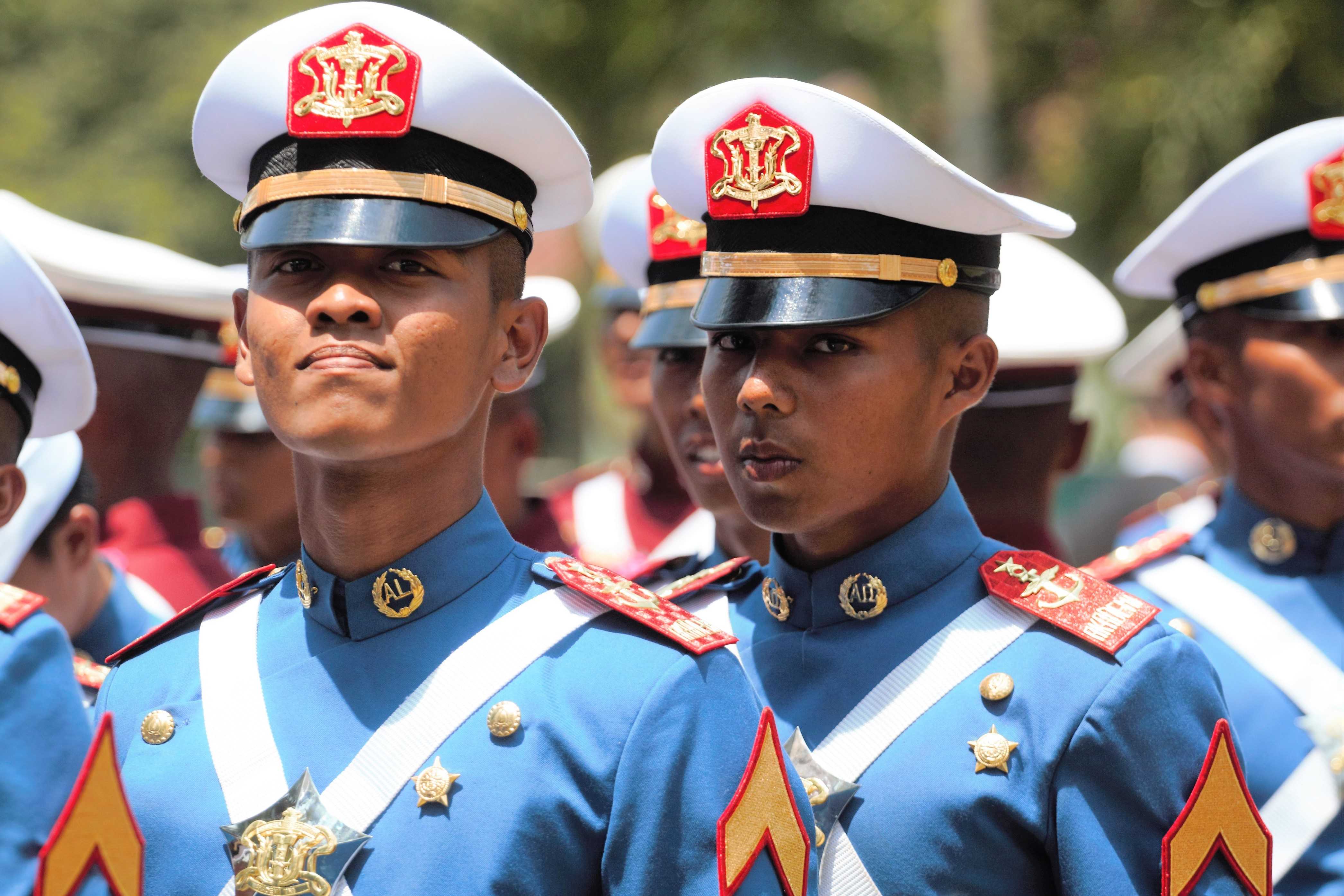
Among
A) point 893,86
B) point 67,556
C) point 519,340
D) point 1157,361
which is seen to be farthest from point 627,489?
point 893,86

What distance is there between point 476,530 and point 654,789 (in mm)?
595

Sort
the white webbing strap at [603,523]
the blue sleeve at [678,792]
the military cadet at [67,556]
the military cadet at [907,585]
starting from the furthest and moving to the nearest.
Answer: the white webbing strap at [603,523]
the military cadet at [67,556]
the military cadet at [907,585]
the blue sleeve at [678,792]

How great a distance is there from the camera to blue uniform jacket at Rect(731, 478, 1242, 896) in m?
2.70

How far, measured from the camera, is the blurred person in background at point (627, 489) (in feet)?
21.9

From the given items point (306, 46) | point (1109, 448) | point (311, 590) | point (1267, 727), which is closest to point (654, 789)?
point (311, 590)

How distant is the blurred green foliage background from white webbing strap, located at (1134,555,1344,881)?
31.5 ft

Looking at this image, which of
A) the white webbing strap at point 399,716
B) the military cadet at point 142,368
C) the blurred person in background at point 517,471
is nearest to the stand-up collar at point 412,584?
the white webbing strap at point 399,716

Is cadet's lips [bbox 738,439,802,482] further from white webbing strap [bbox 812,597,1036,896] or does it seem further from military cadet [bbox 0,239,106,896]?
military cadet [bbox 0,239,106,896]

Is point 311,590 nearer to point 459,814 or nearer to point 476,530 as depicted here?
point 476,530

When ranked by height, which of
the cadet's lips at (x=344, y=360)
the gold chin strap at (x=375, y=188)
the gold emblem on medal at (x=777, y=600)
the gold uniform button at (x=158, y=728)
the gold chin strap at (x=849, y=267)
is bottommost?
the gold uniform button at (x=158, y=728)

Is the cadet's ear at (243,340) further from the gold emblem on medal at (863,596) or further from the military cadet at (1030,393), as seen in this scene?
the military cadet at (1030,393)

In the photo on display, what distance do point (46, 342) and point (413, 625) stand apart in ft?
4.00

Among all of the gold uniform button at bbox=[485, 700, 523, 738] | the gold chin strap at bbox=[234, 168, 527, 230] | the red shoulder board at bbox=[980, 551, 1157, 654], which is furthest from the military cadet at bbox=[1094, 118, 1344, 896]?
the gold chin strap at bbox=[234, 168, 527, 230]

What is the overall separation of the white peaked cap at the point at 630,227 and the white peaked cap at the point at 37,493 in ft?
5.17
